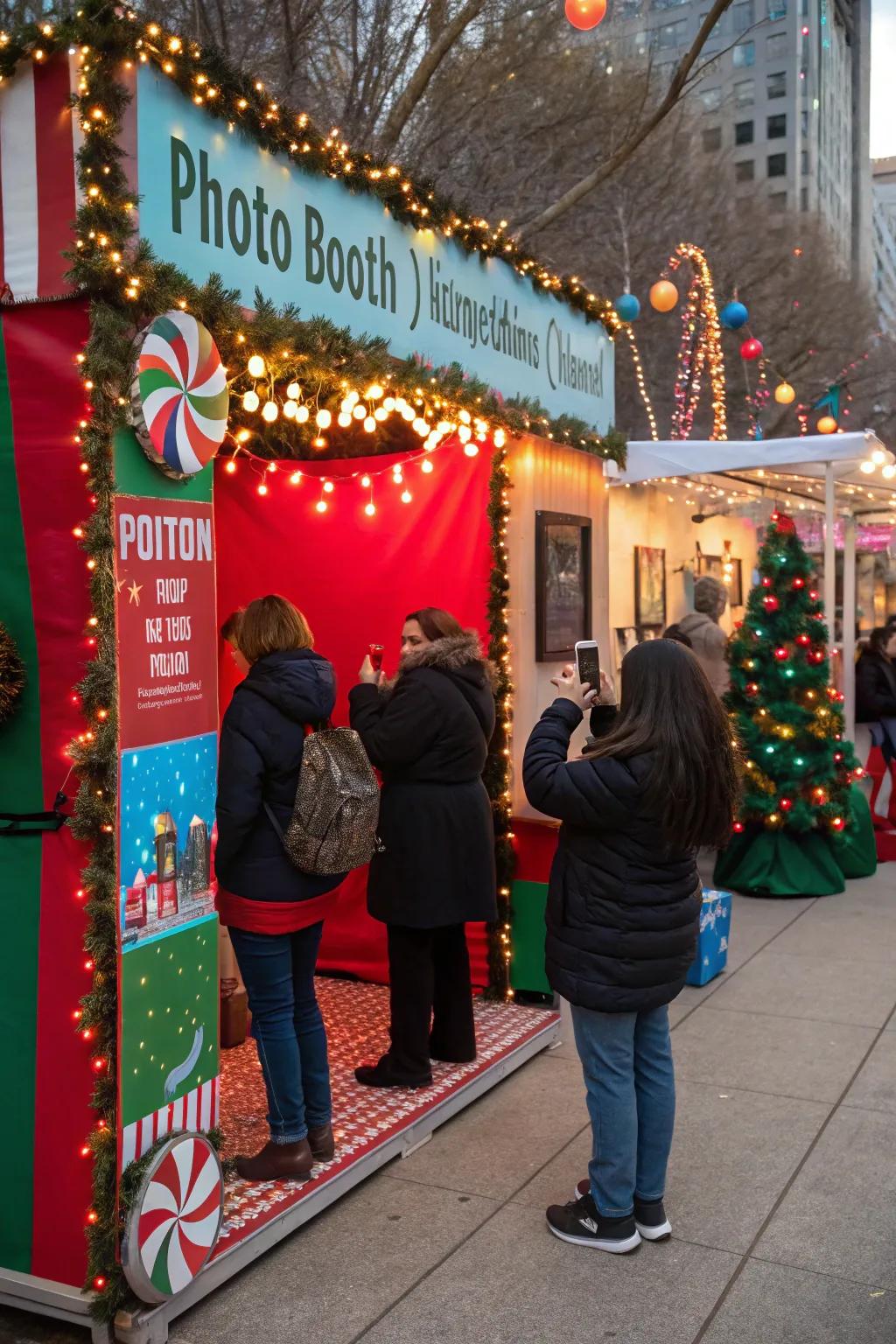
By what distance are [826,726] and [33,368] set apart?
6223 mm

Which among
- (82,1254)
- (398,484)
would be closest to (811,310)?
(398,484)

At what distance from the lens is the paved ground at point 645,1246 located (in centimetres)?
317

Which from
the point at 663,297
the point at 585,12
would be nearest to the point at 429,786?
the point at 585,12

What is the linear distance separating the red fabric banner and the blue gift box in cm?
120

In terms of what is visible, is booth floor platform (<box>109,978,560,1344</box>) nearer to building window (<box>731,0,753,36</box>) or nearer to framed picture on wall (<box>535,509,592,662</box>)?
framed picture on wall (<box>535,509,592,662</box>)

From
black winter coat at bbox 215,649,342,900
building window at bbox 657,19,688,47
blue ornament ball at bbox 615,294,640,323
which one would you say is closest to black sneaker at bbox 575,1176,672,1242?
black winter coat at bbox 215,649,342,900

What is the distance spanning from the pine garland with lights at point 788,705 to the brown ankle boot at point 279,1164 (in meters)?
4.81

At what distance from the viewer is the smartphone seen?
11.9ft

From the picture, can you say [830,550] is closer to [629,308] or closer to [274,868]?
[629,308]

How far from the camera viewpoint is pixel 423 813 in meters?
4.54

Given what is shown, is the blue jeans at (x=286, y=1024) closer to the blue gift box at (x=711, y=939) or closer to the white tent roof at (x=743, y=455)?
the blue gift box at (x=711, y=939)

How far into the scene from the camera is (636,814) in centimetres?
333

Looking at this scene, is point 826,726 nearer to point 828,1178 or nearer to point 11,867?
point 828,1178

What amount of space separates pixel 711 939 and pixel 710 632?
10.7 feet
